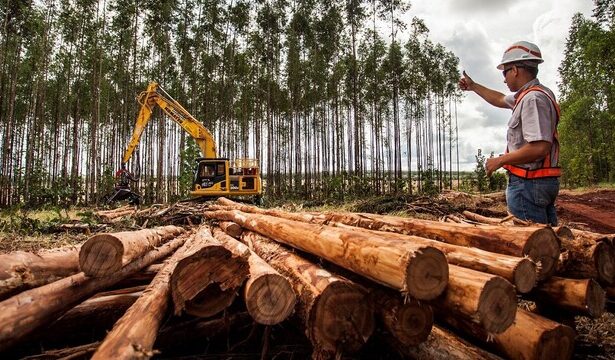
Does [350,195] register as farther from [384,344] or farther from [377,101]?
[384,344]

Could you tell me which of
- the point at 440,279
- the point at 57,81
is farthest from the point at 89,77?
the point at 440,279

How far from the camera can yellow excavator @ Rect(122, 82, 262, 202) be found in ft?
47.6

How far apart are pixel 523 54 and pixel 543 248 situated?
73.0 inches

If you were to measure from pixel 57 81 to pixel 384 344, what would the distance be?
3142cm

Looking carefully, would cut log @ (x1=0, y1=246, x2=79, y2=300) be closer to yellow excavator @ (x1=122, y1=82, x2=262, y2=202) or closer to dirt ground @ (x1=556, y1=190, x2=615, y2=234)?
dirt ground @ (x1=556, y1=190, x2=615, y2=234)

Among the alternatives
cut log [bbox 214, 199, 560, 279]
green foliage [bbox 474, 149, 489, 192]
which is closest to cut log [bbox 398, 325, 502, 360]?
cut log [bbox 214, 199, 560, 279]

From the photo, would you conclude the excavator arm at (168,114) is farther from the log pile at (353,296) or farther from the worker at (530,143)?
the worker at (530,143)

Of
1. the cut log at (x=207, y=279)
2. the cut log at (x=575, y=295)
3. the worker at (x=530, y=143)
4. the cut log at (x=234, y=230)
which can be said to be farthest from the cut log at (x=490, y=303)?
the cut log at (x=234, y=230)

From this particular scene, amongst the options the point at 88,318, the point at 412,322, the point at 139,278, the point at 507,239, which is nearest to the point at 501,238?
the point at 507,239

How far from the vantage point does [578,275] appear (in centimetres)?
215

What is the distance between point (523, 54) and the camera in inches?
120

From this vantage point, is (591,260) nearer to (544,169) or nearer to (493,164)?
(544,169)

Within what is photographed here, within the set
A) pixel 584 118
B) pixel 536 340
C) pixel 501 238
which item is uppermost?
pixel 584 118

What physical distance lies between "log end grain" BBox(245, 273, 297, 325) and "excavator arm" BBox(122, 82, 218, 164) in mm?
14507
